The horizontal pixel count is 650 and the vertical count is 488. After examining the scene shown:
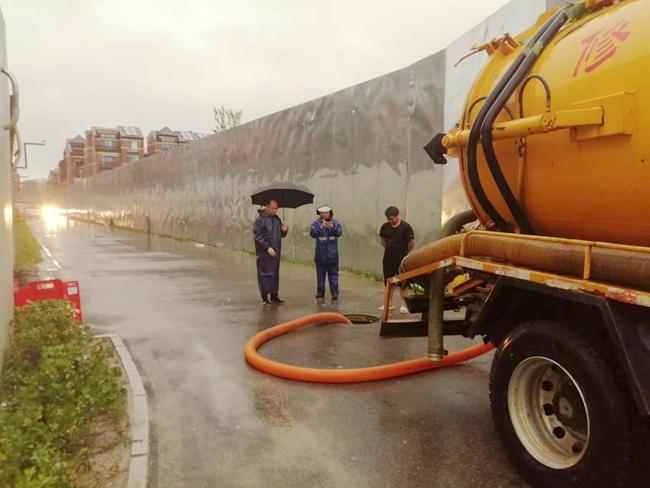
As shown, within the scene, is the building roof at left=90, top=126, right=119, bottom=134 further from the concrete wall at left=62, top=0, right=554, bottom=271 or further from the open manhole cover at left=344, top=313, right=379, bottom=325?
the open manhole cover at left=344, top=313, right=379, bottom=325

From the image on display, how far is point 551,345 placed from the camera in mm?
2934

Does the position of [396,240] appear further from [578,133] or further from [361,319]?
[578,133]

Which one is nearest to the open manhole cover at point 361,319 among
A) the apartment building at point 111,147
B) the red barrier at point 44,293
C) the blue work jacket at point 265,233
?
the blue work jacket at point 265,233

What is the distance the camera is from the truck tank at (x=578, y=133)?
107 inches

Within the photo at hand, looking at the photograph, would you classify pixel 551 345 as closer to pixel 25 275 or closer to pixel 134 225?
pixel 25 275

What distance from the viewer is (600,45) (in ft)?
9.71

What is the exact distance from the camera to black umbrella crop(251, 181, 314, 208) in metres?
9.05

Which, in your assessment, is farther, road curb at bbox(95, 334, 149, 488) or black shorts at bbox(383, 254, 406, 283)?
black shorts at bbox(383, 254, 406, 283)

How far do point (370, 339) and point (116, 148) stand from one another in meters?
91.4

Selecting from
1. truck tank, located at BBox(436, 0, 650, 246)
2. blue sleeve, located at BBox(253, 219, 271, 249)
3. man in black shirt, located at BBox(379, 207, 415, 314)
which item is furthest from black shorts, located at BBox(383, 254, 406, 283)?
truck tank, located at BBox(436, 0, 650, 246)

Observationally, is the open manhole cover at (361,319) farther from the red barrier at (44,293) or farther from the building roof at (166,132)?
the building roof at (166,132)

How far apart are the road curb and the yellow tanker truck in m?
2.31

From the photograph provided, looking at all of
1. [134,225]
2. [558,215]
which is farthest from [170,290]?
[134,225]

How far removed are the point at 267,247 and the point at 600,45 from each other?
6366 mm
